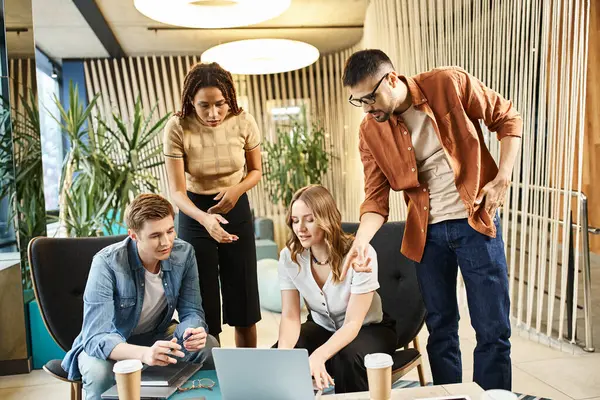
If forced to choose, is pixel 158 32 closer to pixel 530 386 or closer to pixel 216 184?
pixel 216 184

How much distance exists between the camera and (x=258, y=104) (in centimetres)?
830

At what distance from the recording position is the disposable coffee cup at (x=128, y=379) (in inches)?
57.1

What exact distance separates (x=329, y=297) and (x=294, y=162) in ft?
17.6

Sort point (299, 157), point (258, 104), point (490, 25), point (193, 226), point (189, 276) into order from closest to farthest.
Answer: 1. point (189, 276)
2. point (193, 226)
3. point (490, 25)
4. point (299, 157)
5. point (258, 104)

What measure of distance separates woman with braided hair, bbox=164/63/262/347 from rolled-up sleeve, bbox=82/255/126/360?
41 cm

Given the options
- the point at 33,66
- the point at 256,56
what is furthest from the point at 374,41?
the point at 33,66

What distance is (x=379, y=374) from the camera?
1463mm

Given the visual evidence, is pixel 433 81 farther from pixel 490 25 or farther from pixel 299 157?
pixel 299 157

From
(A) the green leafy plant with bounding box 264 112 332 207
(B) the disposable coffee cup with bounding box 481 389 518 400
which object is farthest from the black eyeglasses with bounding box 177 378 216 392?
(A) the green leafy plant with bounding box 264 112 332 207

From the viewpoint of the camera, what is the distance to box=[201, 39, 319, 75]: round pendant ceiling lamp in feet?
19.1

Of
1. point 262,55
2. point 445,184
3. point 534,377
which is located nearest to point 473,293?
point 445,184

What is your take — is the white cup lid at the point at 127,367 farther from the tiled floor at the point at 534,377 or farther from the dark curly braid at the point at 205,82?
the tiled floor at the point at 534,377

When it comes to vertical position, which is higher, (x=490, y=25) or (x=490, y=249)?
(x=490, y=25)

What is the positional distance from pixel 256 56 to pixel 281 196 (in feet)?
7.23
